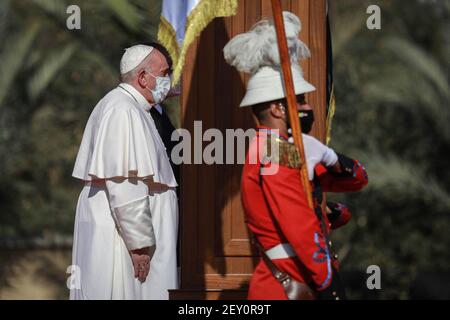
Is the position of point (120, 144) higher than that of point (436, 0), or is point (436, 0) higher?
point (436, 0)

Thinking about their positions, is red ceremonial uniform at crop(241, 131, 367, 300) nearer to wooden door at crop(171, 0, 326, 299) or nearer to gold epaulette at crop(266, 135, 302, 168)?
gold epaulette at crop(266, 135, 302, 168)

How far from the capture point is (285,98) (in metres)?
5.92

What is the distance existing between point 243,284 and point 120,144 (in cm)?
127

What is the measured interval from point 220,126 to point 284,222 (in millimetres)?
→ 1782

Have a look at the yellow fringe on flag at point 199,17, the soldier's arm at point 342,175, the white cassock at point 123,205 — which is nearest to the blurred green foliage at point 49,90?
the white cassock at point 123,205

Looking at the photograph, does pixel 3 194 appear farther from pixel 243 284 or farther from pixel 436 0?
pixel 243 284

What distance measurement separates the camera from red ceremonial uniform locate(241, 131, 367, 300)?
223 inches

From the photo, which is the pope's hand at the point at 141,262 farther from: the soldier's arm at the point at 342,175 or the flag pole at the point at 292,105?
the flag pole at the point at 292,105

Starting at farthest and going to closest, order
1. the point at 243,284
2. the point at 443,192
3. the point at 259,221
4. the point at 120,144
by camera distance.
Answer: the point at 443,192 → the point at 243,284 → the point at 120,144 → the point at 259,221

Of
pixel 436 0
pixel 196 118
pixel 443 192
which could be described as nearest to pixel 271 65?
pixel 196 118

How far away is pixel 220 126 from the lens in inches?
289

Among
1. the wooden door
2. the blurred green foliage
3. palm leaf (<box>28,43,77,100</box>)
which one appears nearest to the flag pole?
the wooden door

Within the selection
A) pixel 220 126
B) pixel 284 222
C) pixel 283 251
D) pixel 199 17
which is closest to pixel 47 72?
pixel 220 126

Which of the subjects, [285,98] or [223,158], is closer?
[285,98]
